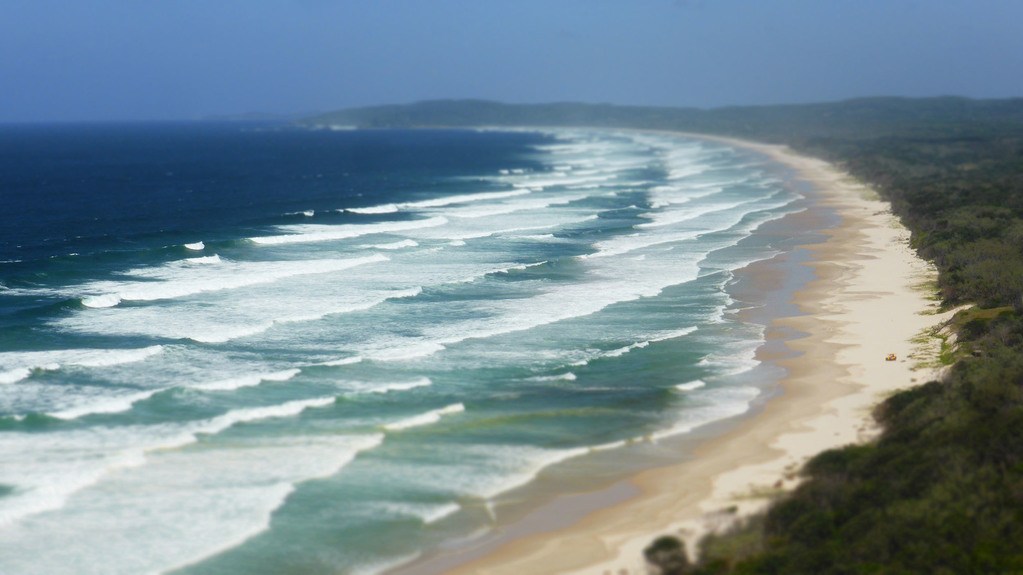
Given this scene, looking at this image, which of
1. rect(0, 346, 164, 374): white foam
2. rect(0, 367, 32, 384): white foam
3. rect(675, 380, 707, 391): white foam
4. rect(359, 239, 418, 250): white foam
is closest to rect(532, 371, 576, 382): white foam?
rect(675, 380, 707, 391): white foam

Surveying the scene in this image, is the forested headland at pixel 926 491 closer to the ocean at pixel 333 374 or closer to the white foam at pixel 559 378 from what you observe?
the ocean at pixel 333 374

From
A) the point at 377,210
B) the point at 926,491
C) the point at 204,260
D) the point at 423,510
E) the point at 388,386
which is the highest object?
the point at 377,210

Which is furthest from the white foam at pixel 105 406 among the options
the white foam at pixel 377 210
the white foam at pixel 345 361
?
the white foam at pixel 377 210

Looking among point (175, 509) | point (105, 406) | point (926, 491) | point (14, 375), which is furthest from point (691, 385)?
point (14, 375)

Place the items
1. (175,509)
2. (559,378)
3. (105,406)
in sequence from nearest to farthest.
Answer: (175,509)
(105,406)
(559,378)

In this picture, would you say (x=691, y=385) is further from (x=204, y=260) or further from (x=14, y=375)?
(x=204, y=260)

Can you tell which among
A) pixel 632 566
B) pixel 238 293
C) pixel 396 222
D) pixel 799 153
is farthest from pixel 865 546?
pixel 799 153

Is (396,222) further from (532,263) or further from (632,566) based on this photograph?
(632,566)
